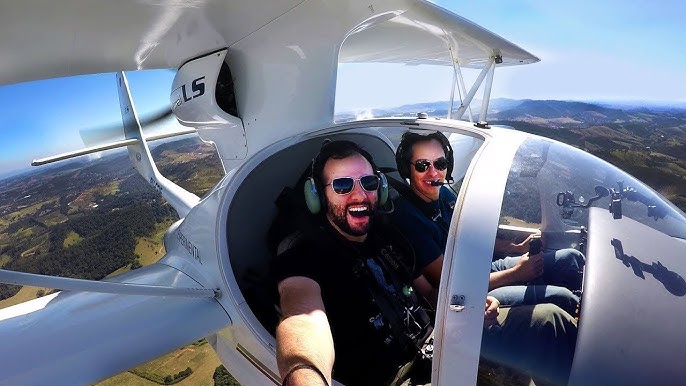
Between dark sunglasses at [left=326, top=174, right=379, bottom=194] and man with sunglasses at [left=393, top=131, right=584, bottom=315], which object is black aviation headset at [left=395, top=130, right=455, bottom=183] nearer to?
man with sunglasses at [left=393, top=131, right=584, bottom=315]

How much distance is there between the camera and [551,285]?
3.48 ft

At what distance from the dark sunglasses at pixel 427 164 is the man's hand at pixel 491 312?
1031mm

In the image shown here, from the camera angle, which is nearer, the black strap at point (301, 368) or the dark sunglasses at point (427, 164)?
the black strap at point (301, 368)

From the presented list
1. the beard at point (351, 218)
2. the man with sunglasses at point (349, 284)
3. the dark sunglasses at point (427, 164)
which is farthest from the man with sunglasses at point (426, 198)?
the beard at point (351, 218)

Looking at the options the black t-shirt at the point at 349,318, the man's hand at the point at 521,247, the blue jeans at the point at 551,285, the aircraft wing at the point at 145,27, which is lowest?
the black t-shirt at the point at 349,318

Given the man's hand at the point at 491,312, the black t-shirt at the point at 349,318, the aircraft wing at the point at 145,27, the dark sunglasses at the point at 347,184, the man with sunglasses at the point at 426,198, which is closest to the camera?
the man's hand at the point at 491,312

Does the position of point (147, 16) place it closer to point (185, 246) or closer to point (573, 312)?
point (185, 246)

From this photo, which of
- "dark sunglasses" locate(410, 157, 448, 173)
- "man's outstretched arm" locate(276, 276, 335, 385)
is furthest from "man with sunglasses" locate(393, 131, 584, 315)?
"man's outstretched arm" locate(276, 276, 335, 385)

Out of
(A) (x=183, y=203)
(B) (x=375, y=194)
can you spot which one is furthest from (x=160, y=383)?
(B) (x=375, y=194)

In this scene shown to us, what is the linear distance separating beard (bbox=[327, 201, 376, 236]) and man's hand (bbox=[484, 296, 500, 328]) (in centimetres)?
69

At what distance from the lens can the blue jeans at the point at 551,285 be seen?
102cm

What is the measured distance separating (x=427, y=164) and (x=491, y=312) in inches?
42.5

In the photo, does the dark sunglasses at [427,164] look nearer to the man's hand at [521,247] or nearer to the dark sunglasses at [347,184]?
the dark sunglasses at [347,184]

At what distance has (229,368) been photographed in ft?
6.17
